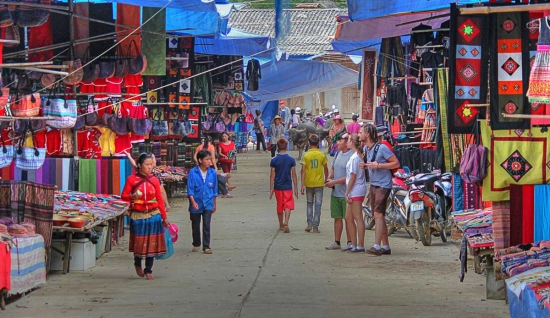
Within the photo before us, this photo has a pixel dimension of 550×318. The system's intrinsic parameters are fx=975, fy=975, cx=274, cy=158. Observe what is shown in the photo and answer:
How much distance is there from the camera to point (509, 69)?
28.3 ft

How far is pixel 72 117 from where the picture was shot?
47.4 feet

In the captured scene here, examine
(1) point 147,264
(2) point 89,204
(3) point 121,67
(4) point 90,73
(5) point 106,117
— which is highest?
(3) point 121,67

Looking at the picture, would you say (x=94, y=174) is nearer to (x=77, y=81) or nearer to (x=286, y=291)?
(x=77, y=81)

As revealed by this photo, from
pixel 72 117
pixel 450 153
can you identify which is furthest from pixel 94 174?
pixel 450 153

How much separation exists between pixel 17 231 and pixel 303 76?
78.3 feet

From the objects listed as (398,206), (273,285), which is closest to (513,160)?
(273,285)

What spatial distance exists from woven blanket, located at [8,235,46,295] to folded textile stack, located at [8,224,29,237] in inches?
3.4

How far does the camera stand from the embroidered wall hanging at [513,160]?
8.64 m

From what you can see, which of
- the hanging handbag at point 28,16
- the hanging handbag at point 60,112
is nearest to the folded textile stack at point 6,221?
the hanging handbag at point 28,16

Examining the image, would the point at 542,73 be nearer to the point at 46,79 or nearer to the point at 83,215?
the point at 83,215

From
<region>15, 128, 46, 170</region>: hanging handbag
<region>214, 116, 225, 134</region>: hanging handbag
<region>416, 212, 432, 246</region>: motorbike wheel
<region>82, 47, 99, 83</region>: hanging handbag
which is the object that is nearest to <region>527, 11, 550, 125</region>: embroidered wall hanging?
<region>416, 212, 432, 246</region>: motorbike wheel

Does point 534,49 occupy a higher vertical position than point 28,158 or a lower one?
higher

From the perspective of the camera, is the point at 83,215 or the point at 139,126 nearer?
the point at 83,215

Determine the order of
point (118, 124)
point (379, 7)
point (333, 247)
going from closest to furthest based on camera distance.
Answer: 1. point (379, 7)
2. point (333, 247)
3. point (118, 124)
